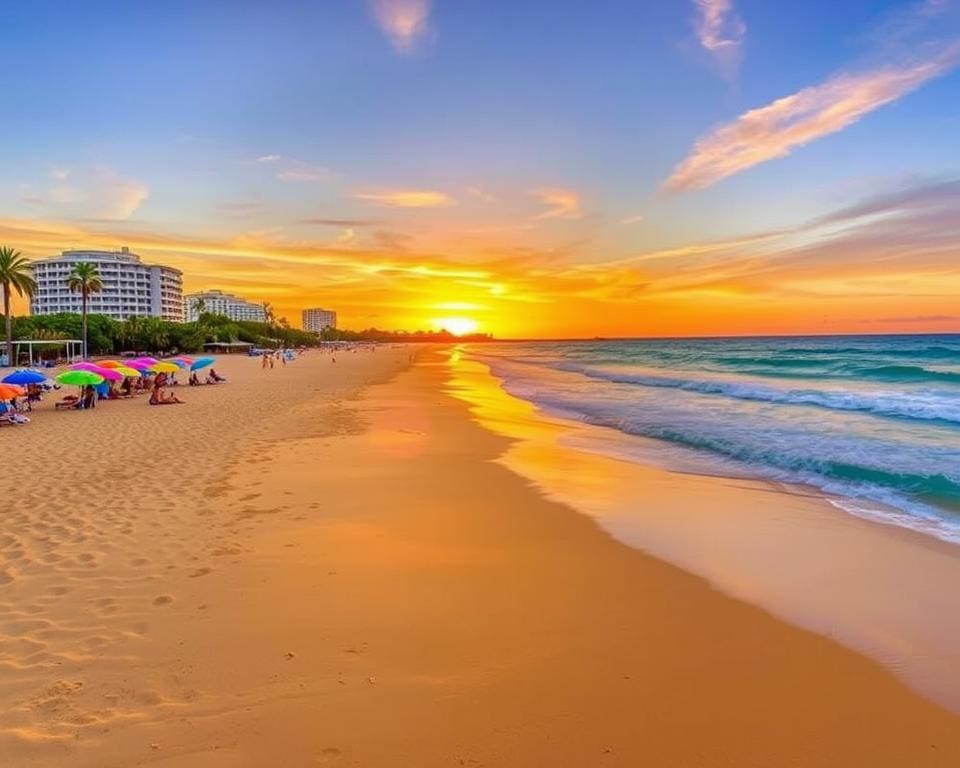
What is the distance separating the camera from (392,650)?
454cm

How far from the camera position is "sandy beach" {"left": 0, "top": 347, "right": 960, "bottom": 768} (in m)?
3.49

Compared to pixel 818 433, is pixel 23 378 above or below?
above

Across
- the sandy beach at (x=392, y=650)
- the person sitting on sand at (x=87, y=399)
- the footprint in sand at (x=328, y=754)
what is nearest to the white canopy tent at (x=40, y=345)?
the person sitting on sand at (x=87, y=399)

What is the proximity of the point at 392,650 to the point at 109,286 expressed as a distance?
570 ft

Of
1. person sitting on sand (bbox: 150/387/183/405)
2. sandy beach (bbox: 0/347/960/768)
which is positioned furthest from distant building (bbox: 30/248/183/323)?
sandy beach (bbox: 0/347/960/768)

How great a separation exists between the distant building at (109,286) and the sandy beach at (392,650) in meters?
159

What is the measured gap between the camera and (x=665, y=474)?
11.3 metres

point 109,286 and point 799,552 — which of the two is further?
point 109,286

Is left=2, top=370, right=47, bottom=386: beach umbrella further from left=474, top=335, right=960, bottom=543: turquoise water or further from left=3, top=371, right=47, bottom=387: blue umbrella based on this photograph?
left=474, top=335, right=960, bottom=543: turquoise water

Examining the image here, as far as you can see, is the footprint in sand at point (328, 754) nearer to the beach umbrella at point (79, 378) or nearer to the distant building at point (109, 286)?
the beach umbrella at point (79, 378)

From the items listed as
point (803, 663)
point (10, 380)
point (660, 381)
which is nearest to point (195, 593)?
point (803, 663)

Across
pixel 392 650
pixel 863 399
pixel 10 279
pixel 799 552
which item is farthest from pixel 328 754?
pixel 10 279

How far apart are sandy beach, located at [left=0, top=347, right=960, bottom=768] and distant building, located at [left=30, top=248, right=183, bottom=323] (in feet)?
523

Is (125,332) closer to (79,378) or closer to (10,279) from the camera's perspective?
(10,279)
